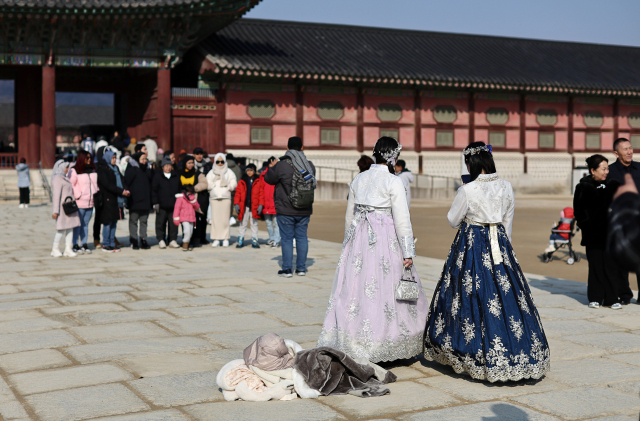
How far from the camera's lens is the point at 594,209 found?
620 cm

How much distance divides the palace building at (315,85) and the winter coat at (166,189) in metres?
9.67

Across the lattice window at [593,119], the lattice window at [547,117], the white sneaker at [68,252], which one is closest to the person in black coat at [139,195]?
the white sneaker at [68,252]

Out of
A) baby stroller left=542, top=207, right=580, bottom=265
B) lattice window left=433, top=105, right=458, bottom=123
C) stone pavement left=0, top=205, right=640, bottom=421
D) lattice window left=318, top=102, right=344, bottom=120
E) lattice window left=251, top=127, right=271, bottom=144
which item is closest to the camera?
stone pavement left=0, top=205, right=640, bottom=421

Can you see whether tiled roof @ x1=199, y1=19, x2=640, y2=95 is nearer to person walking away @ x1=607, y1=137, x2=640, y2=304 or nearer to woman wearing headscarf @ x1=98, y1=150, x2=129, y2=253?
woman wearing headscarf @ x1=98, y1=150, x2=129, y2=253

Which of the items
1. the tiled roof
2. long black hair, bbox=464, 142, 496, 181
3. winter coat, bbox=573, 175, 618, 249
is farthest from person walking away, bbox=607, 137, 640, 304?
the tiled roof

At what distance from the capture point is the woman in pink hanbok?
4.12 meters

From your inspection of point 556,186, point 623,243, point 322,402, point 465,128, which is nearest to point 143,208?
point 322,402

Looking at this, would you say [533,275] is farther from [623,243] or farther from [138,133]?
[138,133]

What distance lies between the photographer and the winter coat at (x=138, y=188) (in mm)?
10102

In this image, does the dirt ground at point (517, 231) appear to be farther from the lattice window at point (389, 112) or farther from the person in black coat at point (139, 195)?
the lattice window at point (389, 112)

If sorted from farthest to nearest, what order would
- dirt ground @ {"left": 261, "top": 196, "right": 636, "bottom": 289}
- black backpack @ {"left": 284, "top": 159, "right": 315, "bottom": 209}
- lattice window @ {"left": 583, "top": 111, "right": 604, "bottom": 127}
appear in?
lattice window @ {"left": 583, "top": 111, "right": 604, "bottom": 127} → dirt ground @ {"left": 261, "top": 196, "right": 636, "bottom": 289} → black backpack @ {"left": 284, "top": 159, "right": 315, "bottom": 209}

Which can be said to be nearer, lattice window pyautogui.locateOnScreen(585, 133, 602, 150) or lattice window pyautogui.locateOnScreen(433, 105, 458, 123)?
lattice window pyautogui.locateOnScreen(433, 105, 458, 123)

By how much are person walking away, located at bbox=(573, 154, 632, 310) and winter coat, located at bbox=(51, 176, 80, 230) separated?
6.41 meters

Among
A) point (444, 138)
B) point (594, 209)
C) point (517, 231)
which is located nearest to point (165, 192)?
point (594, 209)
